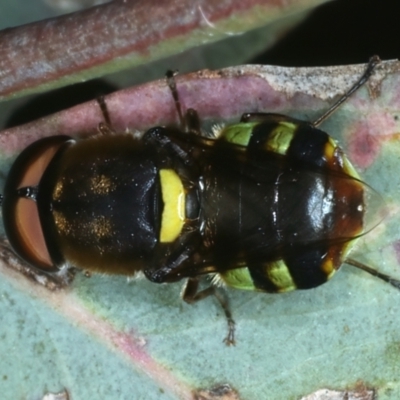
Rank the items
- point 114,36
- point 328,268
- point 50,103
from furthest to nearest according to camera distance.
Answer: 1. point 50,103
2. point 328,268
3. point 114,36

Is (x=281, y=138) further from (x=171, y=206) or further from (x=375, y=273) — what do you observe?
(x=375, y=273)

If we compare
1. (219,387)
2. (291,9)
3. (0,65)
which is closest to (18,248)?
(0,65)

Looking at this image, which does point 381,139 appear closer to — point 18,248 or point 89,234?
point 89,234

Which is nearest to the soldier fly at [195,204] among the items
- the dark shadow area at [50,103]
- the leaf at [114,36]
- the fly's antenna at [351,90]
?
the fly's antenna at [351,90]

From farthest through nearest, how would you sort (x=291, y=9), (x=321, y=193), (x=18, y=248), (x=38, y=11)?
(x=38, y=11)
(x=18, y=248)
(x=321, y=193)
(x=291, y=9)

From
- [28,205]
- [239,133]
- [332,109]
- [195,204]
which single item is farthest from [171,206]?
[332,109]

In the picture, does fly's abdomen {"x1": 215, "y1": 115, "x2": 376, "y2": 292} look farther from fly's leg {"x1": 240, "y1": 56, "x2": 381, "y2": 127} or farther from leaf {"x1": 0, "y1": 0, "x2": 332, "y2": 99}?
leaf {"x1": 0, "y1": 0, "x2": 332, "y2": 99}

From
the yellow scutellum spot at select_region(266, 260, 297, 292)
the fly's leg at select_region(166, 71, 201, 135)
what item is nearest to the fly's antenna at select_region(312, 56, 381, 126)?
the fly's leg at select_region(166, 71, 201, 135)

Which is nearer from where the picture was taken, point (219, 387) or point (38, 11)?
point (219, 387)
